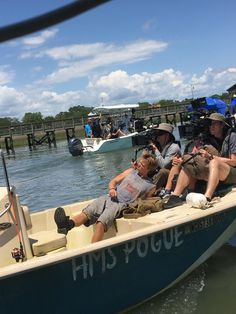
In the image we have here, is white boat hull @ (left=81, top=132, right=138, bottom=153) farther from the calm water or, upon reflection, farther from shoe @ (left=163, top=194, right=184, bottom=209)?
shoe @ (left=163, top=194, right=184, bottom=209)

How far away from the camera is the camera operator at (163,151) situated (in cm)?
605

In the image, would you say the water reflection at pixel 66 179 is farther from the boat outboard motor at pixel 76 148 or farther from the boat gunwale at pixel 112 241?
the boat gunwale at pixel 112 241

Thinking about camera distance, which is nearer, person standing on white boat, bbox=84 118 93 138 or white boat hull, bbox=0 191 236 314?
white boat hull, bbox=0 191 236 314

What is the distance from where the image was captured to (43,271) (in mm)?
3787

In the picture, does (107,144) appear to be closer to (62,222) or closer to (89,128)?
(89,128)

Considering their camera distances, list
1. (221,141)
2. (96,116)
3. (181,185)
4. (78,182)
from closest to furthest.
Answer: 1. (181,185)
2. (221,141)
3. (78,182)
4. (96,116)

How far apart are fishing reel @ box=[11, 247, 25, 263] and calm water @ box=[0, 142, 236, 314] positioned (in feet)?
4.29

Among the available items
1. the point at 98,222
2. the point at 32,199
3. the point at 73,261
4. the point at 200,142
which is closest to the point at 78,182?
the point at 32,199

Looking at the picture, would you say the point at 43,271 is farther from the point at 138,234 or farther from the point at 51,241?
the point at 138,234

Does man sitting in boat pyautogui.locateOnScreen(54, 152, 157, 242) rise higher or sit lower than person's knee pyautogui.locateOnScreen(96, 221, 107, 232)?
higher

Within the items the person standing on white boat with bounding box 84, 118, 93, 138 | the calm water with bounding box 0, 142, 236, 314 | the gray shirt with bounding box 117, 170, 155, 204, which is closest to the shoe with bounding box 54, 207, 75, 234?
the gray shirt with bounding box 117, 170, 155, 204

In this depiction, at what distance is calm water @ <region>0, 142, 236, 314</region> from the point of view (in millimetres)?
4738

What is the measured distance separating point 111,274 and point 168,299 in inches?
37.6

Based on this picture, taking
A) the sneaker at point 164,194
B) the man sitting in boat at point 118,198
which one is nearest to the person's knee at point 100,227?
the man sitting in boat at point 118,198
